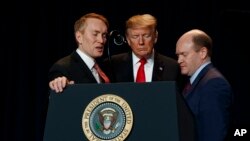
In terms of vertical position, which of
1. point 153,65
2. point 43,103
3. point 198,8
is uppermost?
point 198,8

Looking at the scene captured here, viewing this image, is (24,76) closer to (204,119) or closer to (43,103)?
(43,103)

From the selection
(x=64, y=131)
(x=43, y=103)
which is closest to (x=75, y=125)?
(x=64, y=131)

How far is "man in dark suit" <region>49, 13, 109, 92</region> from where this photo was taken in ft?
7.18

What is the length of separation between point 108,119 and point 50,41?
2.35 meters

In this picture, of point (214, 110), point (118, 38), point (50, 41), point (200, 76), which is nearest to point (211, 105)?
point (214, 110)

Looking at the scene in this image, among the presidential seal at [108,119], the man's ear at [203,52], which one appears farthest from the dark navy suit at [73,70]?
the presidential seal at [108,119]

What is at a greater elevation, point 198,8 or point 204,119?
point 198,8

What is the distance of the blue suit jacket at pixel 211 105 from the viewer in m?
1.95

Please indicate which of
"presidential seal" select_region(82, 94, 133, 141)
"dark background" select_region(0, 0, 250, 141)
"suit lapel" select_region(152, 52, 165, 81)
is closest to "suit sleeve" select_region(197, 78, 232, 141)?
"presidential seal" select_region(82, 94, 133, 141)

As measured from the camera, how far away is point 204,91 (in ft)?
6.86

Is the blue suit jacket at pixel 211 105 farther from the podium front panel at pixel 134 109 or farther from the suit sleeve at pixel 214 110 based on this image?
the podium front panel at pixel 134 109

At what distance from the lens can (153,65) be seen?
9.18 feet

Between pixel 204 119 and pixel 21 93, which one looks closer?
pixel 204 119

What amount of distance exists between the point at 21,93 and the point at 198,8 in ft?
4.32
